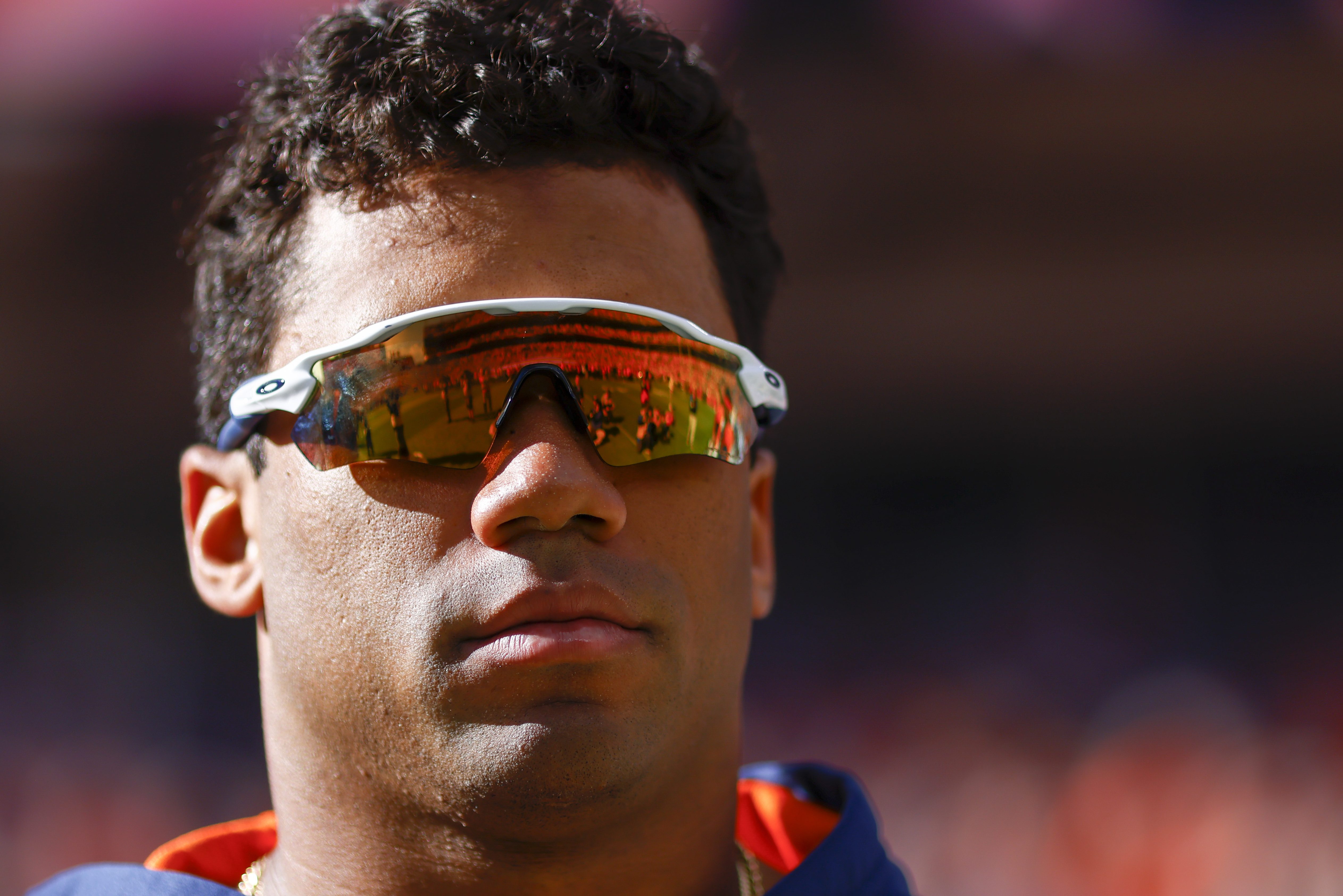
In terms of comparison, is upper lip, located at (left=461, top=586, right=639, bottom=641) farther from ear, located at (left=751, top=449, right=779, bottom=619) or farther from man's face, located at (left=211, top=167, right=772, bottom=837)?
ear, located at (left=751, top=449, right=779, bottom=619)

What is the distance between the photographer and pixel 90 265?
7691 mm

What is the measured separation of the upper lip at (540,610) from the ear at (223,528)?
1.99 ft

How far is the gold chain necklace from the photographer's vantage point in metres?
2.06

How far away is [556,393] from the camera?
1.68 metres

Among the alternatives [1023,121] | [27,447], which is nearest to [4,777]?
[27,447]

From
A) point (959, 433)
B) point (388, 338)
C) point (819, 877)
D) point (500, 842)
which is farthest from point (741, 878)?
point (959, 433)

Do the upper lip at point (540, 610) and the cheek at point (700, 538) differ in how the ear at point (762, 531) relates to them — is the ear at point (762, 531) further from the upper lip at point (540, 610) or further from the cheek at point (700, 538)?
the upper lip at point (540, 610)

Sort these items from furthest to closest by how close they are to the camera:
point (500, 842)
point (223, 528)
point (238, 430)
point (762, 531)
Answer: point (762, 531) < point (223, 528) < point (238, 430) < point (500, 842)

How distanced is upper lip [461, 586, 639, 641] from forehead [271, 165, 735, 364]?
50cm

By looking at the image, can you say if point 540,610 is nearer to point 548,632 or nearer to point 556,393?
point 548,632

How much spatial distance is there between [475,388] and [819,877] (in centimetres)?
112

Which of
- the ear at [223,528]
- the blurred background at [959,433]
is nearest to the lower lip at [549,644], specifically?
the ear at [223,528]

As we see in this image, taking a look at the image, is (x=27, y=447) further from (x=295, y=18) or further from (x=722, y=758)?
(x=722, y=758)

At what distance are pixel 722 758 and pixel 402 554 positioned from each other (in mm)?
695
